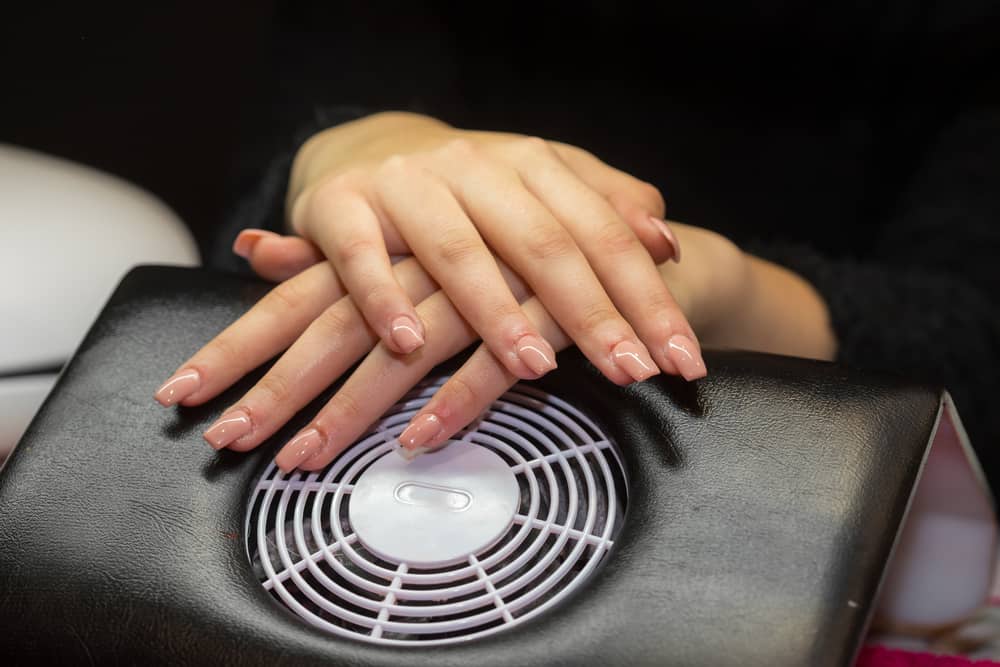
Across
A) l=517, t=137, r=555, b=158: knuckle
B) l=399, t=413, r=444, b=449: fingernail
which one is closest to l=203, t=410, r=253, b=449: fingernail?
l=399, t=413, r=444, b=449: fingernail

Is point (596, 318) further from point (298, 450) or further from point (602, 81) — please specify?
point (602, 81)

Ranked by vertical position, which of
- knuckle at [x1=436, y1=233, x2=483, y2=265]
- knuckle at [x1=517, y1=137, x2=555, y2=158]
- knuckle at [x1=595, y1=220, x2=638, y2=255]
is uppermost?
knuckle at [x1=517, y1=137, x2=555, y2=158]

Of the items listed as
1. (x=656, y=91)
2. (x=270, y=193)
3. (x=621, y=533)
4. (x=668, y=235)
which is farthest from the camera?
(x=656, y=91)

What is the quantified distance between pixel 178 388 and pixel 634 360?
30 centimetres

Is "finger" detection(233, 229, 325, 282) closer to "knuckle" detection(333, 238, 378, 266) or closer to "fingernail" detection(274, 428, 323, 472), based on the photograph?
"knuckle" detection(333, 238, 378, 266)

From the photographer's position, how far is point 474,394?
62cm

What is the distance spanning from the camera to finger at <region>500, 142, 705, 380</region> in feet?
2.06

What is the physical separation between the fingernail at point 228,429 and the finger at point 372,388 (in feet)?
0.10

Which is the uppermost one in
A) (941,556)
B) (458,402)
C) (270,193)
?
(458,402)

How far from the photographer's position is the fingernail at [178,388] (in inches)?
25.0

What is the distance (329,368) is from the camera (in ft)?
2.23

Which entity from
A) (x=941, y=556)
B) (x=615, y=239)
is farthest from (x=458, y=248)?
(x=941, y=556)

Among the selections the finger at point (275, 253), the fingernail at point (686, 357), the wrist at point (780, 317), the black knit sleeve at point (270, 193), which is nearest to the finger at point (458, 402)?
the fingernail at point (686, 357)

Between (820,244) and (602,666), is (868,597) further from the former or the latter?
(820,244)
